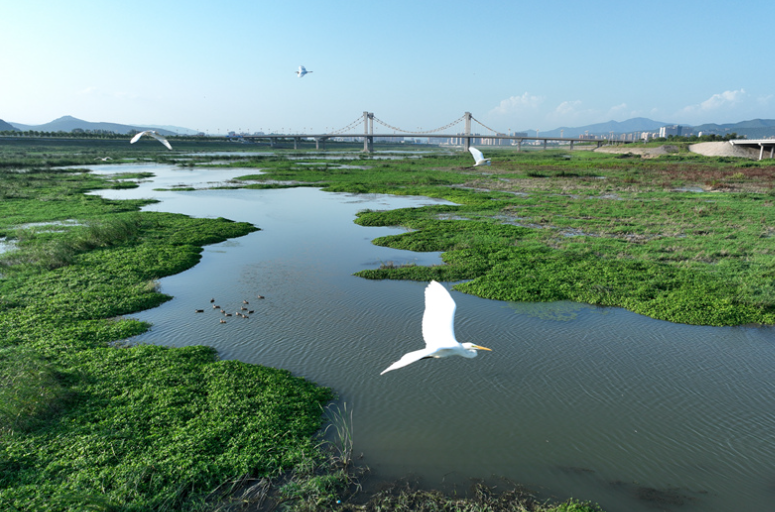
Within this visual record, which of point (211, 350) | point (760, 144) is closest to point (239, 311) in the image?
point (211, 350)

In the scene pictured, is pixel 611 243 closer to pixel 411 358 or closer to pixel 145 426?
pixel 411 358

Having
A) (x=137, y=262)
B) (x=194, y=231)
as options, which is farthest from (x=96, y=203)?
(x=137, y=262)

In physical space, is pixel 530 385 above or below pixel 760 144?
below

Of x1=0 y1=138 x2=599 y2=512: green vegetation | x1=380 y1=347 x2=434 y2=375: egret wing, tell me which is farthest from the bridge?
x1=0 y1=138 x2=599 y2=512: green vegetation

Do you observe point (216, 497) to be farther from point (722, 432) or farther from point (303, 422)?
point (722, 432)

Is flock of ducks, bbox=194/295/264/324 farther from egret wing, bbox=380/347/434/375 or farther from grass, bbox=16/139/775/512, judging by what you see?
egret wing, bbox=380/347/434/375

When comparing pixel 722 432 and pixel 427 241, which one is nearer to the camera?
pixel 722 432
